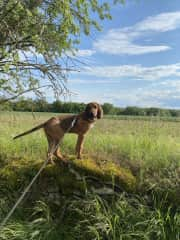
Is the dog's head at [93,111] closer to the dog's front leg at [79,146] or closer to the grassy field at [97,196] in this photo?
the dog's front leg at [79,146]

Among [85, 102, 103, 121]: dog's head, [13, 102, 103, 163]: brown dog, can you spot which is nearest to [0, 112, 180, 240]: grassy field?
[13, 102, 103, 163]: brown dog

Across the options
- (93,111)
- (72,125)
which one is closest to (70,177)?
(72,125)

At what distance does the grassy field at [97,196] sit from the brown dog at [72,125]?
0.33 metres

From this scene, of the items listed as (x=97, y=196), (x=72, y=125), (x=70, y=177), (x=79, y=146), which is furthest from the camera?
(x=79, y=146)

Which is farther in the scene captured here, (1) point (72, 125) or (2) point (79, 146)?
(2) point (79, 146)

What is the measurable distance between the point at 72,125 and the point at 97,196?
3.08ft

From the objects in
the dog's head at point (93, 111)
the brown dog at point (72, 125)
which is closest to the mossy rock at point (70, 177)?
the brown dog at point (72, 125)

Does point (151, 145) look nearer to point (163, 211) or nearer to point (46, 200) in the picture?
point (163, 211)

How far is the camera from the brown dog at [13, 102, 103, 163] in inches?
141

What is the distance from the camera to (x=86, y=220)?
3205 millimetres

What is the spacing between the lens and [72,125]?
3.58m

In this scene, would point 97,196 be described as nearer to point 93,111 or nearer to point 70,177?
point 70,177

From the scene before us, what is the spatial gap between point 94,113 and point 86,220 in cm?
128

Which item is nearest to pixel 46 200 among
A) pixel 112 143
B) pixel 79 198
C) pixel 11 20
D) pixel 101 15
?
pixel 79 198
